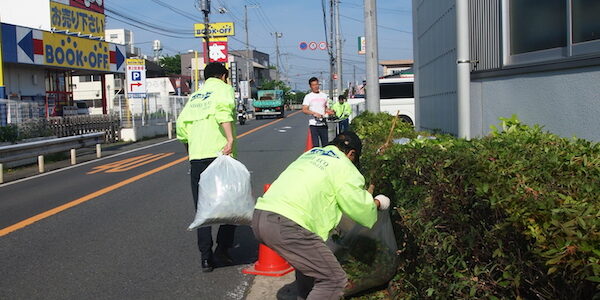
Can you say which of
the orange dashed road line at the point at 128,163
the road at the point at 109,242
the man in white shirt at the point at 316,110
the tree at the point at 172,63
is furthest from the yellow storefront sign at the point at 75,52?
the tree at the point at 172,63

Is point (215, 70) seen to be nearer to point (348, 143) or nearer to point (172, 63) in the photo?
point (348, 143)

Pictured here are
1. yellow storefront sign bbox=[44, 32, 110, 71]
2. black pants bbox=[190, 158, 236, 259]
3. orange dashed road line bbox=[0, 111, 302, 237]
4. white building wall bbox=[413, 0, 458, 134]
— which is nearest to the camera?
black pants bbox=[190, 158, 236, 259]

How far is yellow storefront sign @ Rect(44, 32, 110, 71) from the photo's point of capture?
2758 cm

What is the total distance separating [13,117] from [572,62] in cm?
1703

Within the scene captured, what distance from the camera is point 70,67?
29078mm

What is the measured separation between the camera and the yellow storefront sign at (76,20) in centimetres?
2917

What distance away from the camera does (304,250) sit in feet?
11.3

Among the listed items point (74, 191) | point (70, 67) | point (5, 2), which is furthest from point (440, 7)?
point (5, 2)

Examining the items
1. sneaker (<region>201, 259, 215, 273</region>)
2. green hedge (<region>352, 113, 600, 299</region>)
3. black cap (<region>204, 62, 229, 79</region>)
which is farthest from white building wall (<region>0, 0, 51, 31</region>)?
green hedge (<region>352, 113, 600, 299</region>)

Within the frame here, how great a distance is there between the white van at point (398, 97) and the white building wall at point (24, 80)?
16.5 m

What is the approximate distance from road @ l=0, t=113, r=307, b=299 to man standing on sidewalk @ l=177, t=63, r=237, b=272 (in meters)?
0.46

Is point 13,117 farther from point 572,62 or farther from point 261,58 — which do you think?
point 261,58

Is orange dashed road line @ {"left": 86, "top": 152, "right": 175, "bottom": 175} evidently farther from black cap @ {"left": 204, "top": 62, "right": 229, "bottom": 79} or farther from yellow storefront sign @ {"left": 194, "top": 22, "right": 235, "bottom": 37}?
yellow storefront sign @ {"left": 194, "top": 22, "right": 235, "bottom": 37}

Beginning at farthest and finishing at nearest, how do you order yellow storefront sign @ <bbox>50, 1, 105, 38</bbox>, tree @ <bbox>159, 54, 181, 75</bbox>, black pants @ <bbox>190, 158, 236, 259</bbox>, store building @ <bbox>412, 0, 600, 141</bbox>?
tree @ <bbox>159, 54, 181, 75</bbox>
yellow storefront sign @ <bbox>50, 1, 105, 38</bbox>
black pants @ <bbox>190, 158, 236, 259</bbox>
store building @ <bbox>412, 0, 600, 141</bbox>
